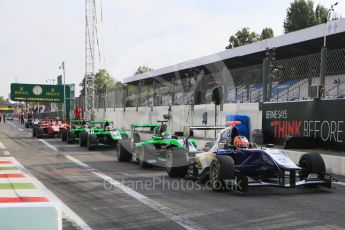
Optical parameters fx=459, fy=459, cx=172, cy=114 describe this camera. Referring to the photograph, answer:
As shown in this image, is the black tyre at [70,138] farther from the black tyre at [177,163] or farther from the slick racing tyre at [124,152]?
the black tyre at [177,163]

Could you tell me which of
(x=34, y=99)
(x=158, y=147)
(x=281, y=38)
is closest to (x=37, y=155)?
(x=158, y=147)

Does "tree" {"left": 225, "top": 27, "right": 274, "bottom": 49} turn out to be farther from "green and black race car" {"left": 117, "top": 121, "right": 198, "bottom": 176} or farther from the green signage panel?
"green and black race car" {"left": 117, "top": 121, "right": 198, "bottom": 176}

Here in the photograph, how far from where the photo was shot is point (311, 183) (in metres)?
7.67

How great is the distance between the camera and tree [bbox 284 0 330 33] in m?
56.2

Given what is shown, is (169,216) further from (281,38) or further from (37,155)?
(281,38)

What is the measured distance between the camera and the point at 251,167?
26.1ft

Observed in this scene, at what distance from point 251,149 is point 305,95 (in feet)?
21.2

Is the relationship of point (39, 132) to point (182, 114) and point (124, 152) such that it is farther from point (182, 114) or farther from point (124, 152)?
point (124, 152)

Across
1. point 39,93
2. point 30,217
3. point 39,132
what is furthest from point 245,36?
point 30,217

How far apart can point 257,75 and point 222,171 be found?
30.4 feet

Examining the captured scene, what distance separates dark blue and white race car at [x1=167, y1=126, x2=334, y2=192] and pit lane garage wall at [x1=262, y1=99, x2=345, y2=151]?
12.7 ft

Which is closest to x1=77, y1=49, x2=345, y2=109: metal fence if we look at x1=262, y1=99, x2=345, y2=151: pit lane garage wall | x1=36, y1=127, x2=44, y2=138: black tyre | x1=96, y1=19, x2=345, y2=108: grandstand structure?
x1=96, y1=19, x2=345, y2=108: grandstand structure

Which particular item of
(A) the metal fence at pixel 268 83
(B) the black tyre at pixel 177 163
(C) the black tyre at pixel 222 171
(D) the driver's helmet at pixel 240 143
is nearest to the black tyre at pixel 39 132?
(A) the metal fence at pixel 268 83

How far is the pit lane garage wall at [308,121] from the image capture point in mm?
11648
